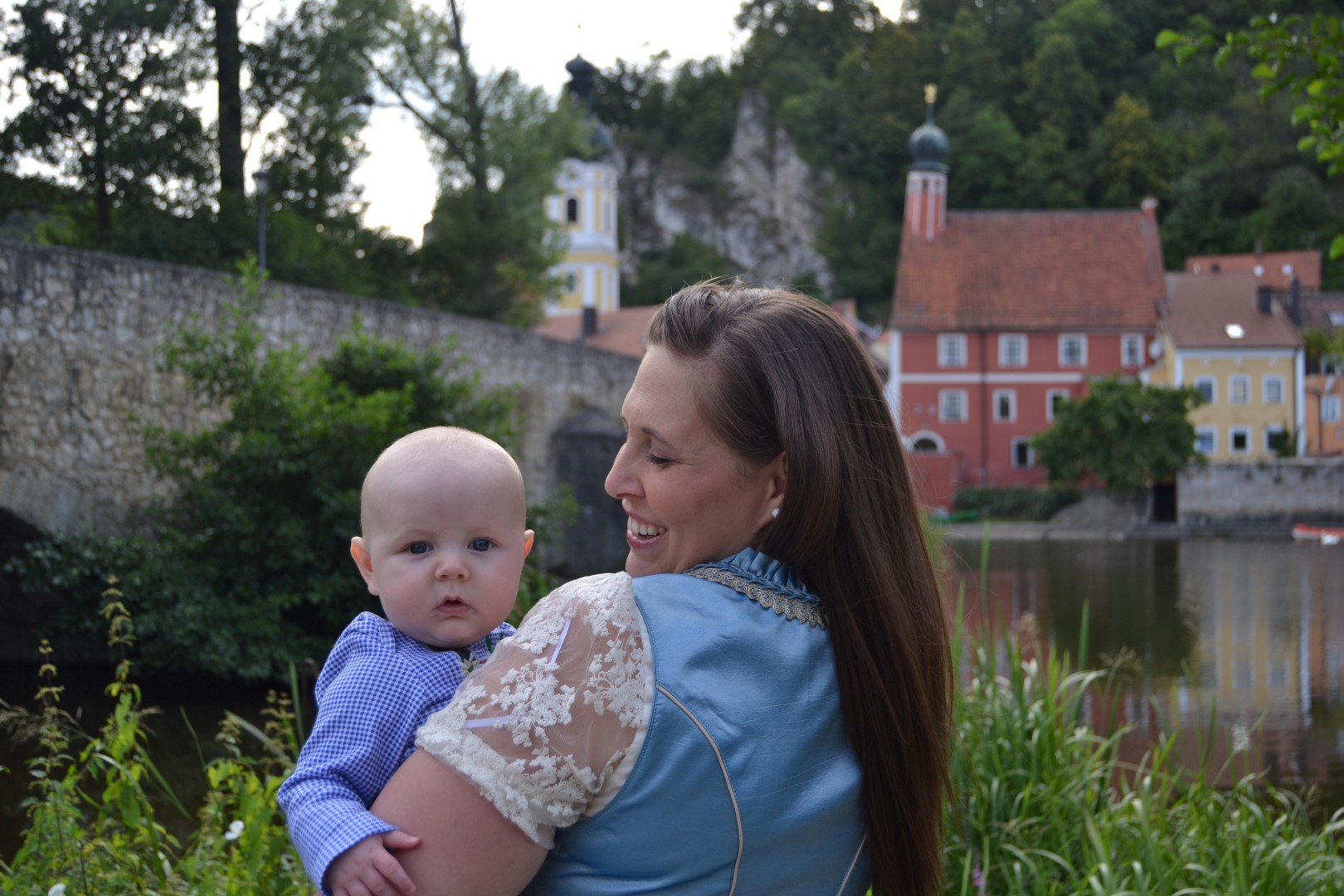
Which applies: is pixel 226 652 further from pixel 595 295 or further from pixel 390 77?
pixel 595 295

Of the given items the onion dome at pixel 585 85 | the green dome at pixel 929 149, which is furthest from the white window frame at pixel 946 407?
the onion dome at pixel 585 85

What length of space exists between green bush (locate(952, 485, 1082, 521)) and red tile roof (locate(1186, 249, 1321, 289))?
1528 centimetres

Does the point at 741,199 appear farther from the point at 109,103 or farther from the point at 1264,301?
the point at 109,103

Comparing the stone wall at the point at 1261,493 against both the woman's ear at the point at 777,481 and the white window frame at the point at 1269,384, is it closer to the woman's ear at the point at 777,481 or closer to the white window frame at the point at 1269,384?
the white window frame at the point at 1269,384

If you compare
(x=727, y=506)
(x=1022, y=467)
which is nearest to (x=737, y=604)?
(x=727, y=506)

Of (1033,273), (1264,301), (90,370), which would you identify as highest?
(1033,273)

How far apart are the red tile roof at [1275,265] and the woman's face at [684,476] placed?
2079 inches

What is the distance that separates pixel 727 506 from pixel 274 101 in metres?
19.1

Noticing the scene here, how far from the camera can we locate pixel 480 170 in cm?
2380

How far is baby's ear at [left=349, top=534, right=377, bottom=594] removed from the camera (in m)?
1.72

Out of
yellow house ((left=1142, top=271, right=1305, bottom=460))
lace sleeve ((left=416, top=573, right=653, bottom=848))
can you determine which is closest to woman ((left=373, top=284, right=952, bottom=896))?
lace sleeve ((left=416, top=573, right=653, bottom=848))

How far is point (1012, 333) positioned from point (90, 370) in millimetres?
41190

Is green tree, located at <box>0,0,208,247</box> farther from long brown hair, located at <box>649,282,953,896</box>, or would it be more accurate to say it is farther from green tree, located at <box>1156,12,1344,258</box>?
long brown hair, located at <box>649,282,953,896</box>

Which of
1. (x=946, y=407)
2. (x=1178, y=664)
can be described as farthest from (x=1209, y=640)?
(x=946, y=407)
